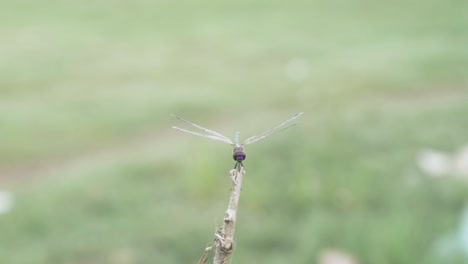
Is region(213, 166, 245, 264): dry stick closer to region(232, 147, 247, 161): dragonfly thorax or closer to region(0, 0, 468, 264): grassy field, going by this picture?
region(232, 147, 247, 161): dragonfly thorax

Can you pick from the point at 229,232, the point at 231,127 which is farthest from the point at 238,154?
the point at 231,127

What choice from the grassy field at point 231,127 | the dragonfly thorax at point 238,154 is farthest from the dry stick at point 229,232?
the grassy field at point 231,127

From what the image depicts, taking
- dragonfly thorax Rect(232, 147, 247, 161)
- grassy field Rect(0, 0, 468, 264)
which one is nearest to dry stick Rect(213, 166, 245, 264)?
dragonfly thorax Rect(232, 147, 247, 161)

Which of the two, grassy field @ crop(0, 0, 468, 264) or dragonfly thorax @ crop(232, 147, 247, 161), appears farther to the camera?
grassy field @ crop(0, 0, 468, 264)

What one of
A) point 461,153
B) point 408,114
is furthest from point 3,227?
point 408,114

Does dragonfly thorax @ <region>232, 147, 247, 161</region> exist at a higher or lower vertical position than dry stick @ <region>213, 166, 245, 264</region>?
higher

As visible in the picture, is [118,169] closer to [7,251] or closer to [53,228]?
[53,228]
